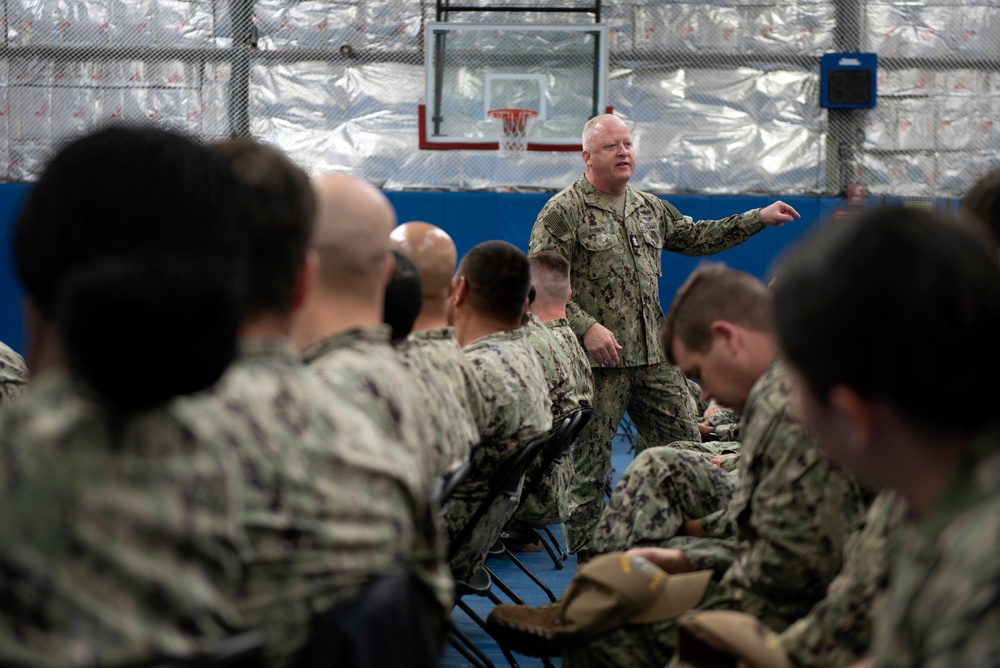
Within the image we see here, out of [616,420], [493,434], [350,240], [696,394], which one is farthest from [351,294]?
[696,394]

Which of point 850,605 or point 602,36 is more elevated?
point 602,36

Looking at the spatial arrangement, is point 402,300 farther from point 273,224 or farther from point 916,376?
point 916,376

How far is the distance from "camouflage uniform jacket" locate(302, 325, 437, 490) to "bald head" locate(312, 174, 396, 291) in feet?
0.35

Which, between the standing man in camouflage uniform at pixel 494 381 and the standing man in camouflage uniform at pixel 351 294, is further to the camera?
the standing man in camouflage uniform at pixel 494 381

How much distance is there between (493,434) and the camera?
2785 millimetres

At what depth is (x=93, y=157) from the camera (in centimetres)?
100

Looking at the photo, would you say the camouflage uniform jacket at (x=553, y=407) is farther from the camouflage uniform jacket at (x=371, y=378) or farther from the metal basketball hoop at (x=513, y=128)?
the metal basketball hoop at (x=513, y=128)

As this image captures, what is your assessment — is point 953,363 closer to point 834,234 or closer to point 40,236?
point 834,234

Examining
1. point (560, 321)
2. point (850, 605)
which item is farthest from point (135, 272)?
point (560, 321)

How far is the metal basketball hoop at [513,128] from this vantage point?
8.19 metres

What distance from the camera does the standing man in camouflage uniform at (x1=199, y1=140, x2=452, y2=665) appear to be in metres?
1.06

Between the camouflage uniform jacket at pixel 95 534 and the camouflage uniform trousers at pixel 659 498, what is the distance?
4.89ft

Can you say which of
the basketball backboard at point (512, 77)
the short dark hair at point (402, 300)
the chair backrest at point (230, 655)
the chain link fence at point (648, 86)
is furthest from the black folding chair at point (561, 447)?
the chain link fence at point (648, 86)

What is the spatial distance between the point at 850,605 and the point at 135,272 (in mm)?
1037
